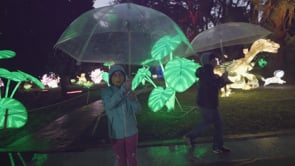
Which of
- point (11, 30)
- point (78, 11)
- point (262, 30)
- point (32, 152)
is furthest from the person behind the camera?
point (78, 11)

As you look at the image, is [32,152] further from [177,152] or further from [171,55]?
[171,55]

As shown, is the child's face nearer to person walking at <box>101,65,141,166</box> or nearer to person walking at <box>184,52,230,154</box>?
person walking at <box>101,65,141,166</box>

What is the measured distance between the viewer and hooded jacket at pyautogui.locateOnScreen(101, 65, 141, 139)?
180 inches

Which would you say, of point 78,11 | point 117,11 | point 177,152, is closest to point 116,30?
point 117,11

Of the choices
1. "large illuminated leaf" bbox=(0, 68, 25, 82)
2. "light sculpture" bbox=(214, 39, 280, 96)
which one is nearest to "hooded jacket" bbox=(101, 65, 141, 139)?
→ "large illuminated leaf" bbox=(0, 68, 25, 82)

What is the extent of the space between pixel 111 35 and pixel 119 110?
9.24 ft

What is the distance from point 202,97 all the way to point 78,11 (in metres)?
17.9

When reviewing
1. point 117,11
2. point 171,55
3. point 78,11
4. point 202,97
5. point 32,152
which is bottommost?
point 32,152

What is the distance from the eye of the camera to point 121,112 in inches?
181

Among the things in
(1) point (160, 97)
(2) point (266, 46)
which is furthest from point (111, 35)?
(2) point (266, 46)

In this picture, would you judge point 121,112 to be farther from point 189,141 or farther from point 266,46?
point 266,46

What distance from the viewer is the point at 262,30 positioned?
1195 centimetres

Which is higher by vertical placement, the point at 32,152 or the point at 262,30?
the point at 262,30

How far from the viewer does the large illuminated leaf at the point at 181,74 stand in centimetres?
909
